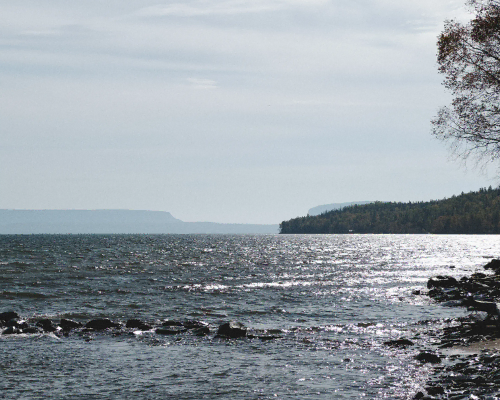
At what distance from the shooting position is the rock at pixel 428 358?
52.3 ft

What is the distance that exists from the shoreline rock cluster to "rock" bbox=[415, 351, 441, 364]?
258 inches

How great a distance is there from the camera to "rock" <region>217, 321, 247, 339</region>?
21.5 metres

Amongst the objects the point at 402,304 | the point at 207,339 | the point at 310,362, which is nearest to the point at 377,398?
the point at 310,362

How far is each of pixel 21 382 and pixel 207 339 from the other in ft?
26.7

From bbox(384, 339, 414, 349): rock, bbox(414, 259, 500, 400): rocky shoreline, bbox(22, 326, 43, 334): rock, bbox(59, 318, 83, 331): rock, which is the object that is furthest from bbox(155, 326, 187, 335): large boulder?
bbox(414, 259, 500, 400): rocky shoreline

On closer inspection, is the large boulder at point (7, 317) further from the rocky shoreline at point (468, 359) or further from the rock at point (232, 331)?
the rocky shoreline at point (468, 359)

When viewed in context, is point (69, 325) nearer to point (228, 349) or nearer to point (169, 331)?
point (169, 331)

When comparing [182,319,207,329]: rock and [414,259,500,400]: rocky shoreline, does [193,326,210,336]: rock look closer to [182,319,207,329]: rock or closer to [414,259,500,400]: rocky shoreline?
[182,319,207,329]: rock

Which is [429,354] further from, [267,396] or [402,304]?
[402,304]

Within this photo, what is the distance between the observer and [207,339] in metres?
20.8

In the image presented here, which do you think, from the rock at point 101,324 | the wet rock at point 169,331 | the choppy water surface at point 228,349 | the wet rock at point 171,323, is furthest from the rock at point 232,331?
the rock at point 101,324

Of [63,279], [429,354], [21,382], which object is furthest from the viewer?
[63,279]

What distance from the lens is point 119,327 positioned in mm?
23594

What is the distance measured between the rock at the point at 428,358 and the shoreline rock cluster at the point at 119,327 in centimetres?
656
